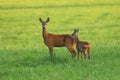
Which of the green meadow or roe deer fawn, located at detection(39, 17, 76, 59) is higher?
roe deer fawn, located at detection(39, 17, 76, 59)

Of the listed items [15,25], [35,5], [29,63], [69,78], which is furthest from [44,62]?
[35,5]

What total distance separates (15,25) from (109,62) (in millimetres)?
19168

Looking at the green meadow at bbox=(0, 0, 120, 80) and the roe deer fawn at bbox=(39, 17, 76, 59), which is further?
the roe deer fawn at bbox=(39, 17, 76, 59)

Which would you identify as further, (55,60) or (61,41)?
(61,41)

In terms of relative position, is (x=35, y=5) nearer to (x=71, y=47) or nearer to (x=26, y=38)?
(x=26, y=38)

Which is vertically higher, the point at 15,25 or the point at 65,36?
the point at 65,36

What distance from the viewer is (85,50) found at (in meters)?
13.3

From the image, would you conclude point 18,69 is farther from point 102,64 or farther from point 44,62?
point 102,64

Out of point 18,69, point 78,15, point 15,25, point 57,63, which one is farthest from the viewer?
point 78,15

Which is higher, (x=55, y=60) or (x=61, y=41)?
(x=61, y=41)

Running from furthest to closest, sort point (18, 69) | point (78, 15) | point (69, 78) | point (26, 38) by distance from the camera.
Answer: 1. point (78, 15)
2. point (26, 38)
3. point (18, 69)
4. point (69, 78)

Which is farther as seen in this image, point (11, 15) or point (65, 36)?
point (11, 15)

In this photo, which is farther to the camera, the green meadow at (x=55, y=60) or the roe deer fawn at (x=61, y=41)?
the roe deer fawn at (x=61, y=41)

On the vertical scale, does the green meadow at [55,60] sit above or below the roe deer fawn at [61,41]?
below
